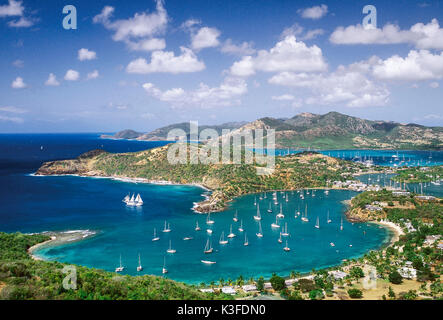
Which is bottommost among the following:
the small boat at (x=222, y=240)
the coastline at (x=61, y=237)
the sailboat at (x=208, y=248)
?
the sailboat at (x=208, y=248)

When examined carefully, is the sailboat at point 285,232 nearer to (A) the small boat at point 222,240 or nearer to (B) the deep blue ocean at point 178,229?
(B) the deep blue ocean at point 178,229

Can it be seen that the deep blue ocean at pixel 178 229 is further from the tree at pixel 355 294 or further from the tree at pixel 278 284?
the tree at pixel 355 294

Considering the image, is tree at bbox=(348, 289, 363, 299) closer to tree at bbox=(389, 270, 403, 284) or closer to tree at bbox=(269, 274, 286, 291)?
tree at bbox=(389, 270, 403, 284)

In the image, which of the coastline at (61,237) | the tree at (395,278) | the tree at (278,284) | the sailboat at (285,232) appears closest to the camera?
the tree at (278,284)

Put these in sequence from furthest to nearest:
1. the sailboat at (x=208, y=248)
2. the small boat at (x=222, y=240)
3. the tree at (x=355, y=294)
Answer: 1. the small boat at (x=222, y=240)
2. the sailboat at (x=208, y=248)
3. the tree at (x=355, y=294)

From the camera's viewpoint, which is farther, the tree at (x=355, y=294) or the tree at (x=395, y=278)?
the tree at (x=395, y=278)

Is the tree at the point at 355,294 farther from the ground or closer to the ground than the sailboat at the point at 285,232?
closer to the ground

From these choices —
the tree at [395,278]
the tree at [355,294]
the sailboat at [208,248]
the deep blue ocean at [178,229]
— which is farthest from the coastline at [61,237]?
the tree at [395,278]

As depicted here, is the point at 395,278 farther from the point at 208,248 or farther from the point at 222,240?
the point at 222,240
